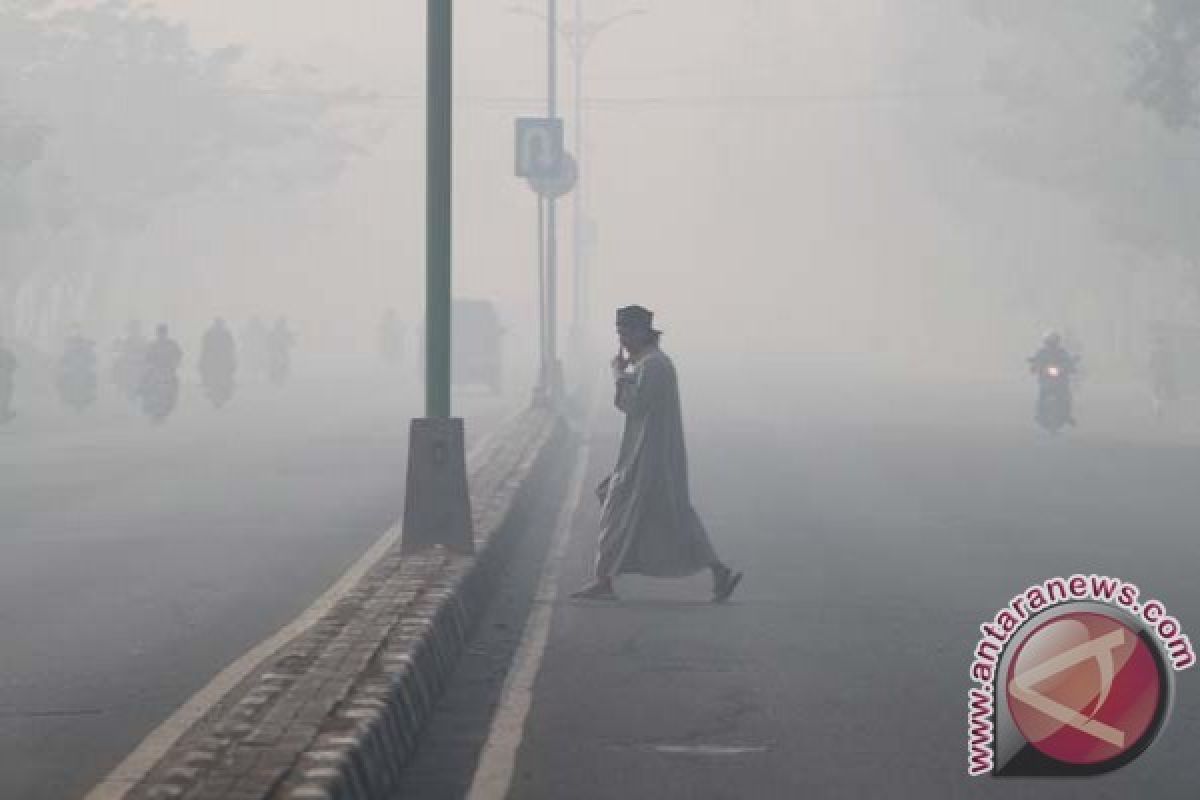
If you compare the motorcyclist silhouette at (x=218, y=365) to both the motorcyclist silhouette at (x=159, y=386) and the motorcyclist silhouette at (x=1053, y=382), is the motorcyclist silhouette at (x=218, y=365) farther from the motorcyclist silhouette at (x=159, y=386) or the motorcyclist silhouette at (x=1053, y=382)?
the motorcyclist silhouette at (x=1053, y=382)

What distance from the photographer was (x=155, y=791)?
7297 mm

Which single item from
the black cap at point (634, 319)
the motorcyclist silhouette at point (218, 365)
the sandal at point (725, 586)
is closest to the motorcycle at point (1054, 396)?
the motorcyclist silhouette at point (218, 365)

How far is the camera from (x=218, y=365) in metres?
42.1

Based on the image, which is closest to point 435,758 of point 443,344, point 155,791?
point 155,791

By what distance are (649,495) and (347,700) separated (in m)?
5.49

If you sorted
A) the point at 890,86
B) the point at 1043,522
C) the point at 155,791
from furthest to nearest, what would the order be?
1. the point at 890,86
2. the point at 1043,522
3. the point at 155,791

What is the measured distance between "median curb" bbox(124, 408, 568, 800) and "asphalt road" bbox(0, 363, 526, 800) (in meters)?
0.64

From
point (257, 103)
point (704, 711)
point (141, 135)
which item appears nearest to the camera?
point (704, 711)

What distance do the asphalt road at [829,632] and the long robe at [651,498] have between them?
11.8 inches

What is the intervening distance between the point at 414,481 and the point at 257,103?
75.4 meters

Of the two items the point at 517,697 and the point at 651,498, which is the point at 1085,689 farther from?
the point at 651,498

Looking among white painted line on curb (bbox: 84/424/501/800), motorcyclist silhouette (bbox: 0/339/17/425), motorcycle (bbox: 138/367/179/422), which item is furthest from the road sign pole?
motorcyclist silhouette (bbox: 0/339/17/425)

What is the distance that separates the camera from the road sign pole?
14.8 meters

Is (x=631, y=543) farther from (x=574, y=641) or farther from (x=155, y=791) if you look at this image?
(x=155, y=791)
